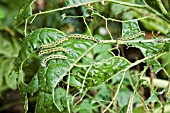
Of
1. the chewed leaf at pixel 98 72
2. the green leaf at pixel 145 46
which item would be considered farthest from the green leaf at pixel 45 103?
the green leaf at pixel 145 46

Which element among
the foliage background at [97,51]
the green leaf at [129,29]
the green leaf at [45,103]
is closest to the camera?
the green leaf at [45,103]

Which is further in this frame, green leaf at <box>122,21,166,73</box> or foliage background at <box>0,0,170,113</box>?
foliage background at <box>0,0,170,113</box>

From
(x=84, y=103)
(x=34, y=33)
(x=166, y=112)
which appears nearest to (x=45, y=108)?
(x=34, y=33)

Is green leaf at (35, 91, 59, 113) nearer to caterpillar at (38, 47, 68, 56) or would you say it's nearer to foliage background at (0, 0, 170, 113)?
caterpillar at (38, 47, 68, 56)

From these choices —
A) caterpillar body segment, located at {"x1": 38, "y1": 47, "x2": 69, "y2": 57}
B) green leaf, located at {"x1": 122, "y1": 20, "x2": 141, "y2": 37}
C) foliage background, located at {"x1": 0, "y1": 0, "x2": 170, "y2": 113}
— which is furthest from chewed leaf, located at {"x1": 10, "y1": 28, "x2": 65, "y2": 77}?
foliage background, located at {"x1": 0, "y1": 0, "x2": 170, "y2": 113}

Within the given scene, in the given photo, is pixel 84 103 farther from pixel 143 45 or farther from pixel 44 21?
pixel 44 21

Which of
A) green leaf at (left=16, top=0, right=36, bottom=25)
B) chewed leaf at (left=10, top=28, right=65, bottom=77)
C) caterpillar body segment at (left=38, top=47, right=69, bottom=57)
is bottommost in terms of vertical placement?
caterpillar body segment at (left=38, top=47, right=69, bottom=57)

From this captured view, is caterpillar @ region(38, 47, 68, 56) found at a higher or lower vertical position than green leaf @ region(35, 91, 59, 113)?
higher

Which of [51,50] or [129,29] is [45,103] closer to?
[51,50]

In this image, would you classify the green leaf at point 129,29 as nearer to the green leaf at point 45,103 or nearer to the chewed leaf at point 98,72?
the chewed leaf at point 98,72
